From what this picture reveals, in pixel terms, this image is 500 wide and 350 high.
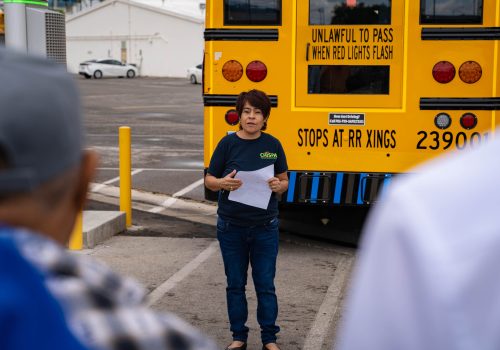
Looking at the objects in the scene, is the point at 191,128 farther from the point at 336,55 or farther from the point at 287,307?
the point at 287,307

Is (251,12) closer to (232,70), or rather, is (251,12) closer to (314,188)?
(232,70)

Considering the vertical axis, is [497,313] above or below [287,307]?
above

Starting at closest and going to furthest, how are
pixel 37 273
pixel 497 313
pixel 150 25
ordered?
pixel 497 313 → pixel 37 273 → pixel 150 25

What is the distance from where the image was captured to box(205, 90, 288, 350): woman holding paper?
5750 mm

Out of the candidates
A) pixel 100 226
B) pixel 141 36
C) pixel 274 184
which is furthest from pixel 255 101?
pixel 141 36

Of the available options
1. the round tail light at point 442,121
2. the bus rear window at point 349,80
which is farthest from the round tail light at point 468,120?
the bus rear window at point 349,80

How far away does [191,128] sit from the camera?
76.2ft

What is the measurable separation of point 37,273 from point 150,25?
66.8 metres

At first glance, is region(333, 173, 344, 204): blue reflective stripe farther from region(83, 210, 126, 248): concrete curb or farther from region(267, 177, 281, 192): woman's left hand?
region(267, 177, 281, 192): woman's left hand

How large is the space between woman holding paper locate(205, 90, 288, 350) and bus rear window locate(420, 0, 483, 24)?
282 cm

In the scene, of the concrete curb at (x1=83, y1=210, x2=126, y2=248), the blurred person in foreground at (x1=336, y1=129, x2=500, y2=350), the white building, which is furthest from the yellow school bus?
the white building

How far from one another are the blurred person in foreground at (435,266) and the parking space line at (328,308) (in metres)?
4.92

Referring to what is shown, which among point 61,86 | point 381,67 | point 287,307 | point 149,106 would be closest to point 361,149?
point 381,67

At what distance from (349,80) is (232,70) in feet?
3.34
